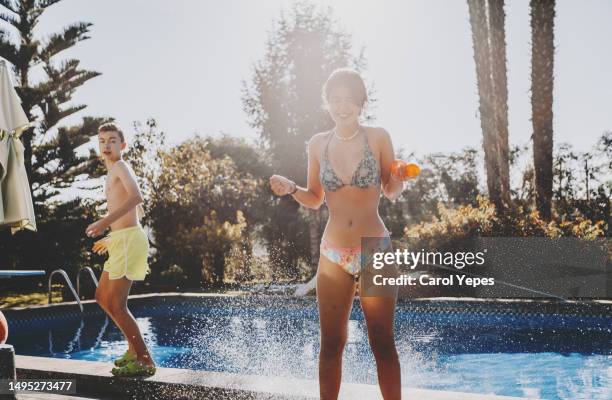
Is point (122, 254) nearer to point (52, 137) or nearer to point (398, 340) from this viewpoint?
point (398, 340)

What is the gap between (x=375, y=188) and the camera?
93.7 inches

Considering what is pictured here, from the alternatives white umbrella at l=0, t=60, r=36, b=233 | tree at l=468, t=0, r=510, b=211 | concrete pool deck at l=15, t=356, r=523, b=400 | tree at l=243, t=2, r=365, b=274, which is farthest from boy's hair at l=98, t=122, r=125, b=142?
tree at l=243, t=2, r=365, b=274

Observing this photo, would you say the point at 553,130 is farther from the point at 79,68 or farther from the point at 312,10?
the point at 79,68

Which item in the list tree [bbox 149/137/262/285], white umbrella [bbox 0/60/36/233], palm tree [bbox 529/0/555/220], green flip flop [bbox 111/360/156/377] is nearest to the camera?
green flip flop [bbox 111/360/156/377]

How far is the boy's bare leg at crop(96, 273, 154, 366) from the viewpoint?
3.36 metres

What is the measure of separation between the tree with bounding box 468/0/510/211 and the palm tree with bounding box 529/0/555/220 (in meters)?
0.54

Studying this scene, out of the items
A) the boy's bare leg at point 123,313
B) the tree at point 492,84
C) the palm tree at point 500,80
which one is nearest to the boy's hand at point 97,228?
the boy's bare leg at point 123,313

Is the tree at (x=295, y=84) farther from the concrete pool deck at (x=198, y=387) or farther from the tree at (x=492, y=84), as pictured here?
the concrete pool deck at (x=198, y=387)

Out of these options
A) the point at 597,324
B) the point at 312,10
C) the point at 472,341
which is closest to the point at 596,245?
the point at 597,324

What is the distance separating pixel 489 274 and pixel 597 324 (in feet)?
8.55

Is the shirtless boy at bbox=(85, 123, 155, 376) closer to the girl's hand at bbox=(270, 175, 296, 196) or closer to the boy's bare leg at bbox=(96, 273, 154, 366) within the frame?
the boy's bare leg at bbox=(96, 273, 154, 366)

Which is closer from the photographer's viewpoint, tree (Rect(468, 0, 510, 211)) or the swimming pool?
the swimming pool

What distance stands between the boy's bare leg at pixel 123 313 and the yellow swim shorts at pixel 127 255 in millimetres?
45

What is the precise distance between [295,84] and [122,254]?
14.8m
